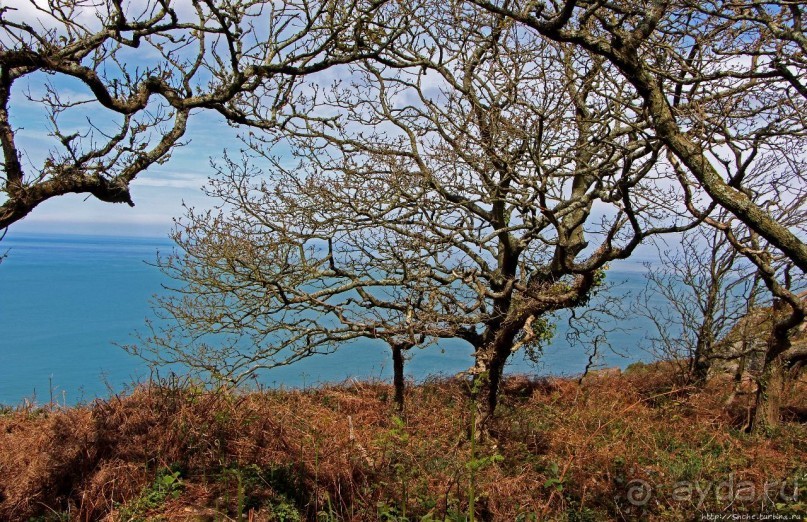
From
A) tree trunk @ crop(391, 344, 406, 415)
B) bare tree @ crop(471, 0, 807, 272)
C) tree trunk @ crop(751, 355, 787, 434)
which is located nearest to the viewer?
bare tree @ crop(471, 0, 807, 272)

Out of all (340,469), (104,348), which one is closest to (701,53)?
(340,469)

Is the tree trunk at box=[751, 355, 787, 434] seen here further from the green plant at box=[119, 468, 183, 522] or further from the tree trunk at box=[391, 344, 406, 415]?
the green plant at box=[119, 468, 183, 522]

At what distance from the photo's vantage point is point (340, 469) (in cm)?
463

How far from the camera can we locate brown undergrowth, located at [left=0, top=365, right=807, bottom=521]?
4.25 m

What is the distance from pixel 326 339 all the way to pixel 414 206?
7.61 ft

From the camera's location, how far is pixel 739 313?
9180 mm

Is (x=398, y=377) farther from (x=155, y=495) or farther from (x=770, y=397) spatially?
(x=770, y=397)

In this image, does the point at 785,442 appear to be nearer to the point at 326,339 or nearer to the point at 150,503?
the point at 326,339

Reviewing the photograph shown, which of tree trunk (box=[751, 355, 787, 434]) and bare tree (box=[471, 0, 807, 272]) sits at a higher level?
bare tree (box=[471, 0, 807, 272])

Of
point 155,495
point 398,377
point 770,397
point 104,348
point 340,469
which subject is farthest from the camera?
point 104,348

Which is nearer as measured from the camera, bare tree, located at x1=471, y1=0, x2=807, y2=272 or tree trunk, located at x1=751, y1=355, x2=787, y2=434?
bare tree, located at x1=471, y1=0, x2=807, y2=272

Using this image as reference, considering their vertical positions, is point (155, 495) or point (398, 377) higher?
point (398, 377)

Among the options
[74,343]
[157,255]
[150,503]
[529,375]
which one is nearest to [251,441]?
[150,503]

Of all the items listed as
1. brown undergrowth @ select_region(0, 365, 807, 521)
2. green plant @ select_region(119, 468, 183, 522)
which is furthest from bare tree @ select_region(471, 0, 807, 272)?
green plant @ select_region(119, 468, 183, 522)
